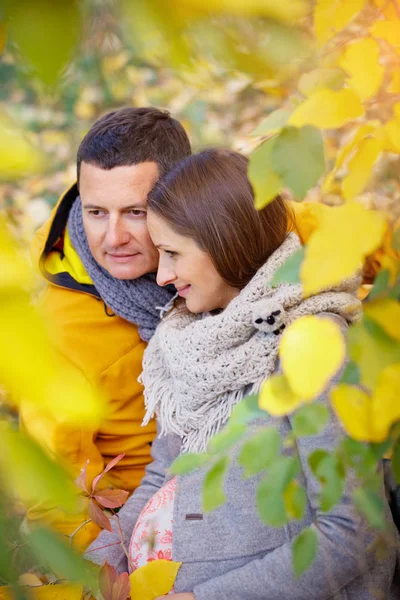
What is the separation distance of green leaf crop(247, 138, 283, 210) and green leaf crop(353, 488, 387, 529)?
0.31 meters

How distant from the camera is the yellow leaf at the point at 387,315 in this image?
63 cm

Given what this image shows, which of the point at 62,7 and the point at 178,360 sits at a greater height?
the point at 62,7

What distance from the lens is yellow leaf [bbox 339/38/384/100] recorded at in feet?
2.15

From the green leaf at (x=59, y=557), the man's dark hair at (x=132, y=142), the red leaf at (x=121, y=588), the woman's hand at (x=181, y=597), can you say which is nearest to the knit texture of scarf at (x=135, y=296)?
the man's dark hair at (x=132, y=142)

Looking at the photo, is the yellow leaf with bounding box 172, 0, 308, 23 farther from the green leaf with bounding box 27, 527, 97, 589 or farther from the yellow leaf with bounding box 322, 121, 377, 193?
the green leaf with bounding box 27, 527, 97, 589

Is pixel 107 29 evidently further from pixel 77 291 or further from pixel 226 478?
pixel 77 291

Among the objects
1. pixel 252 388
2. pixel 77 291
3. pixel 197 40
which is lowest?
pixel 252 388

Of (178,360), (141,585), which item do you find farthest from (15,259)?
(178,360)

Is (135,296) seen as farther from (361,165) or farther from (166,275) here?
(361,165)

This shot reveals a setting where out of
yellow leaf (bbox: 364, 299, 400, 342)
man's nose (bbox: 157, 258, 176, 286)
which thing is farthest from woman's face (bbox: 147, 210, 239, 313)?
yellow leaf (bbox: 364, 299, 400, 342)

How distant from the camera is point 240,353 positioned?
1.34 m

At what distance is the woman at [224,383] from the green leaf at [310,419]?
0.48 m

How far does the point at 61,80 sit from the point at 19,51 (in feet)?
0.10

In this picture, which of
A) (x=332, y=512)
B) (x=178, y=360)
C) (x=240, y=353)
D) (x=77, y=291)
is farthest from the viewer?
(x=77, y=291)
